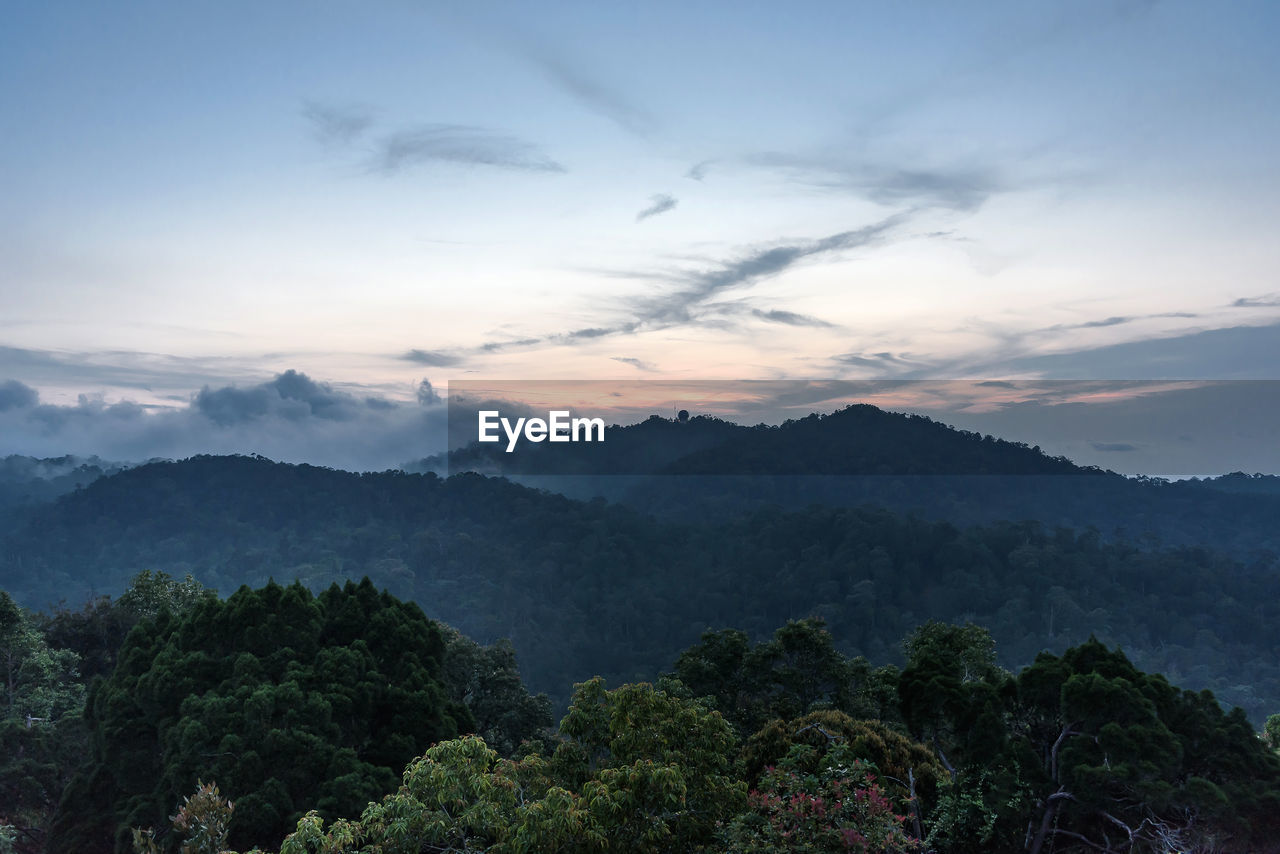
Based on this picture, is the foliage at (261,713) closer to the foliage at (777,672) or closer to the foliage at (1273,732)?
the foliage at (777,672)

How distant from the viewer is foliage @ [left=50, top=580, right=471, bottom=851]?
46.2 ft

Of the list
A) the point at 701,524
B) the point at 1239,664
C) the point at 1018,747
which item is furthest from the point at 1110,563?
the point at 1018,747

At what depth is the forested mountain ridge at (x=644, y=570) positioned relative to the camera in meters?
87.6

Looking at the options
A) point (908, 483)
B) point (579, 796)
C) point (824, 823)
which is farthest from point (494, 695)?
point (908, 483)

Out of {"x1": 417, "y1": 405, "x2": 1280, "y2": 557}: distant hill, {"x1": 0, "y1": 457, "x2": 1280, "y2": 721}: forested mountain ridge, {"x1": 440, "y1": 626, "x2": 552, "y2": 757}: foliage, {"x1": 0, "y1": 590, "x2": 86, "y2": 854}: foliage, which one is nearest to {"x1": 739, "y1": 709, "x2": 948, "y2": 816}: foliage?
{"x1": 440, "y1": 626, "x2": 552, "y2": 757}: foliage

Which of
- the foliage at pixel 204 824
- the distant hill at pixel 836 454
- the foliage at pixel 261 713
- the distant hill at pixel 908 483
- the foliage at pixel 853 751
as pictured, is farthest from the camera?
the distant hill at pixel 836 454

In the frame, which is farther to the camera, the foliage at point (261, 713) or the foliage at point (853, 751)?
the foliage at point (261, 713)

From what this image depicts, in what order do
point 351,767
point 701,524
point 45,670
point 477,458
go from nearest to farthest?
point 351,767, point 45,670, point 701,524, point 477,458

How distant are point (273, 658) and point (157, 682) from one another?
2.04 metres

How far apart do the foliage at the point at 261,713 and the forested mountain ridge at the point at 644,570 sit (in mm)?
65648

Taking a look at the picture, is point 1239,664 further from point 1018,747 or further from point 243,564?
point 243,564

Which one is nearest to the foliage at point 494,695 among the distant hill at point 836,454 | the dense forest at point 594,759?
the dense forest at point 594,759

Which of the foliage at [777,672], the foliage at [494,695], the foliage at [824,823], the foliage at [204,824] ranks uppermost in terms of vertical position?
the foliage at [824,823]

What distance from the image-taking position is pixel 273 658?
1606 cm
